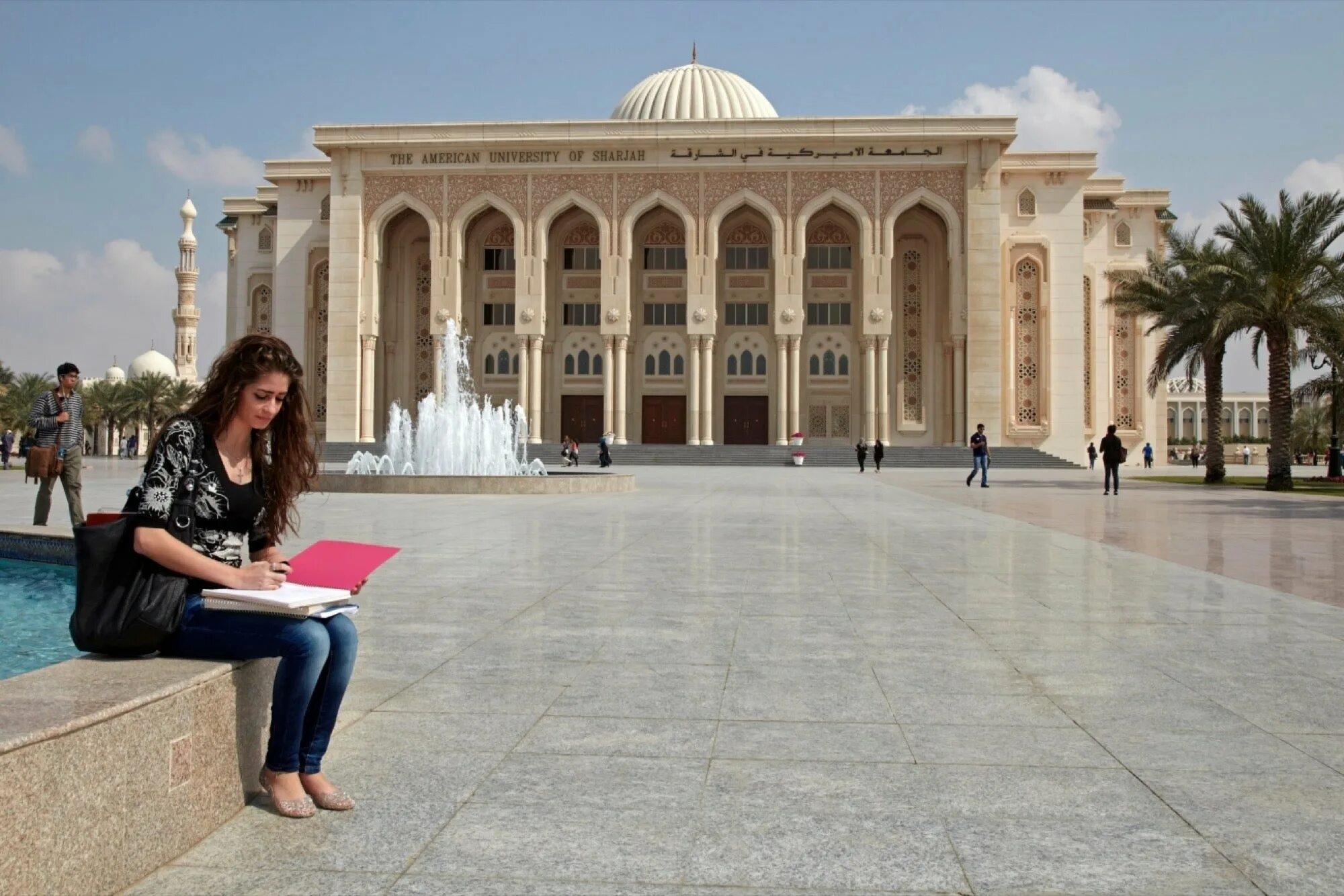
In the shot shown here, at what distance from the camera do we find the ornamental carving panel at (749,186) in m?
38.2

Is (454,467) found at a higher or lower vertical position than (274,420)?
lower

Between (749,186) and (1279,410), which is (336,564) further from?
(749,186)

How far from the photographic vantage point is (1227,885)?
2.39 meters

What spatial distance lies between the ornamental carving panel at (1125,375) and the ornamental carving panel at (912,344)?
714 cm

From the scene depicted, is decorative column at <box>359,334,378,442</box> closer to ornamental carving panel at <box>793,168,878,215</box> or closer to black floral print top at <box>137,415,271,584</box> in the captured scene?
ornamental carving panel at <box>793,168,878,215</box>

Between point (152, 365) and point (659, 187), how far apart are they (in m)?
43.9

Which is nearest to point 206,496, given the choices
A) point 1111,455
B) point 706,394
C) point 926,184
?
point 1111,455

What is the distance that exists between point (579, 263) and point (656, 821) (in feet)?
130

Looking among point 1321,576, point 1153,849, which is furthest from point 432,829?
point 1321,576

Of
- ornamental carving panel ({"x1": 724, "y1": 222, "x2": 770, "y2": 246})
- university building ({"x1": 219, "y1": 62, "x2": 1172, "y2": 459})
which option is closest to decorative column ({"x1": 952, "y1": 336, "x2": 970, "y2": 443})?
university building ({"x1": 219, "y1": 62, "x2": 1172, "y2": 459})

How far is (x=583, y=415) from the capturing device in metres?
41.7

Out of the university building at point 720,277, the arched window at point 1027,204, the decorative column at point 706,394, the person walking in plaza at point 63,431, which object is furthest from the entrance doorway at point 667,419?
the person walking in plaza at point 63,431

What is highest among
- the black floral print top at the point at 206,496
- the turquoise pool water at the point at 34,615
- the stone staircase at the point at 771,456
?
the stone staircase at the point at 771,456

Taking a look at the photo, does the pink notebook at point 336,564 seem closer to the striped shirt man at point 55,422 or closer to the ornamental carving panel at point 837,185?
the striped shirt man at point 55,422
